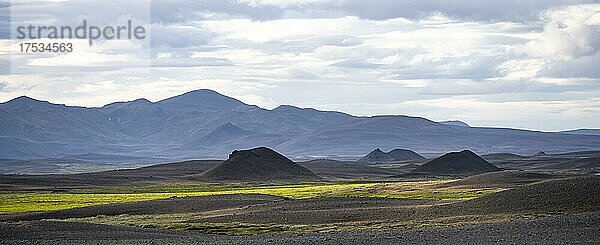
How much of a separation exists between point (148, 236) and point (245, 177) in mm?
106587

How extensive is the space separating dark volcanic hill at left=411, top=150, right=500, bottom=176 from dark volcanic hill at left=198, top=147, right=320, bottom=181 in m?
25.1

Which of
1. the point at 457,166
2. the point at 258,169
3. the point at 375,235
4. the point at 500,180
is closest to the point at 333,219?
the point at 375,235

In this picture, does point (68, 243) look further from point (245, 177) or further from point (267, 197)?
point (245, 177)

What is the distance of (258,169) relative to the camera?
539 ft

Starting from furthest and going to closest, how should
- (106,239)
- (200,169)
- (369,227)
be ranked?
1. (200,169)
2. (369,227)
3. (106,239)

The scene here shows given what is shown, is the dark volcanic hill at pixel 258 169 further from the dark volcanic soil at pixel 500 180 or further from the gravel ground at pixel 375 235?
the gravel ground at pixel 375 235

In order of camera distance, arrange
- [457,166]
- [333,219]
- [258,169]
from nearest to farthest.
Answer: [333,219] < [258,169] < [457,166]

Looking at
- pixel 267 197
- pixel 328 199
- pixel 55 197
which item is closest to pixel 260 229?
pixel 328 199

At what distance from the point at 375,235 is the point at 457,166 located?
13296 centimetres

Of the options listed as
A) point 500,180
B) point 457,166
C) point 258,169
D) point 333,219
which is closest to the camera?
point 333,219

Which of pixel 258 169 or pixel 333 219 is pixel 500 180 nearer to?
pixel 333 219

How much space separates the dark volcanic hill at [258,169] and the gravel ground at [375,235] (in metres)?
104

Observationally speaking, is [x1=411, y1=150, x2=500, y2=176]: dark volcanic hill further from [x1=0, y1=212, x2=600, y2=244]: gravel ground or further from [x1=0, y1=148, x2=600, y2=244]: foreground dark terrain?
[x1=0, y1=212, x2=600, y2=244]: gravel ground

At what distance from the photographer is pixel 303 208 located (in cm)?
7119
